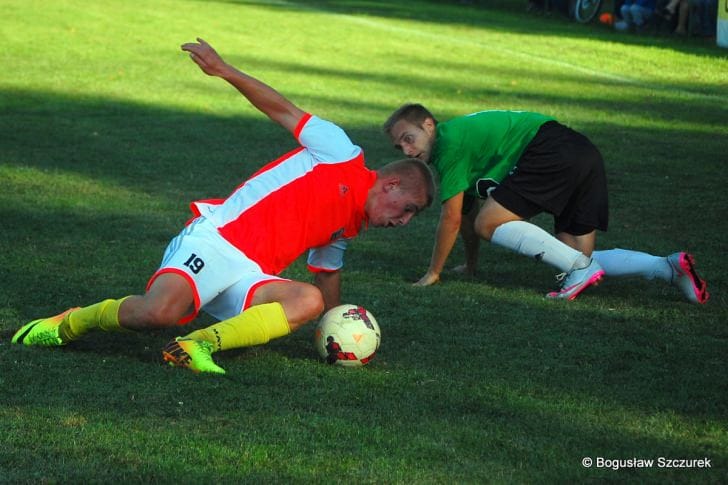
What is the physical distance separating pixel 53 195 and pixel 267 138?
117 inches

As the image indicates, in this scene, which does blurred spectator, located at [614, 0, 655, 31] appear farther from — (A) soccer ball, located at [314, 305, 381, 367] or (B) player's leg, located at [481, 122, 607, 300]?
(A) soccer ball, located at [314, 305, 381, 367]

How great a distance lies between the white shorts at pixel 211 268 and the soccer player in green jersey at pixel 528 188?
135cm

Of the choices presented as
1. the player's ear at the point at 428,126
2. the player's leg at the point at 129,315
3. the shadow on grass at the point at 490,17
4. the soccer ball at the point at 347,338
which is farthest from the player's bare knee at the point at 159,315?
the shadow on grass at the point at 490,17

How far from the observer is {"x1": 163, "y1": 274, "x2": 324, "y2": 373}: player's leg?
486cm

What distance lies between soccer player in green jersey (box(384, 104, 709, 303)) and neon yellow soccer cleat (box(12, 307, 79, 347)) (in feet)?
6.39

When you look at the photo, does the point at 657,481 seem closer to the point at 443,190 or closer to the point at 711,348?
the point at 711,348

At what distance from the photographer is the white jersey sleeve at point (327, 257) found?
17.9 ft

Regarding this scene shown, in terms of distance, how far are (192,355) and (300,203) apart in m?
0.80

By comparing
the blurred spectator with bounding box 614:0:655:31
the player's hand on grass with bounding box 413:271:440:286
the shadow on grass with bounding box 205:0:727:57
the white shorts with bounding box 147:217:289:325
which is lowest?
the shadow on grass with bounding box 205:0:727:57

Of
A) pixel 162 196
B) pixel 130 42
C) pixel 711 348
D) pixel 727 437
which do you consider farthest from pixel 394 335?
pixel 130 42

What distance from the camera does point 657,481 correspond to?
386 cm

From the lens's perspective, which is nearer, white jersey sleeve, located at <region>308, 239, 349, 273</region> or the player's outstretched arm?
the player's outstretched arm

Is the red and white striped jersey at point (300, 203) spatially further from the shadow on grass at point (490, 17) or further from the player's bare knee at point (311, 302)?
the shadow on grass at point (490, 17)

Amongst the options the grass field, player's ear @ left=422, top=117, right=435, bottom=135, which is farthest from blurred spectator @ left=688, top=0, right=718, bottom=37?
player's ear @ left=422, top=117, right=435, bottom=135
